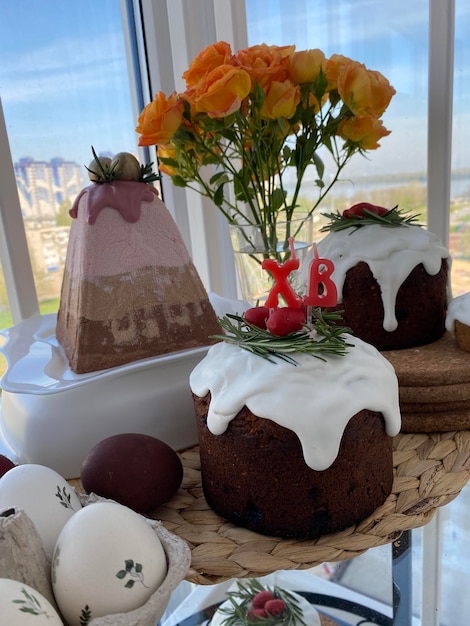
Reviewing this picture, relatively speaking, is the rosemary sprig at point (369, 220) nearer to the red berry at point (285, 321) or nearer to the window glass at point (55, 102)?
the red berry at point (285, 321)

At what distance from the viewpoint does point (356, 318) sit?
0.77 meters

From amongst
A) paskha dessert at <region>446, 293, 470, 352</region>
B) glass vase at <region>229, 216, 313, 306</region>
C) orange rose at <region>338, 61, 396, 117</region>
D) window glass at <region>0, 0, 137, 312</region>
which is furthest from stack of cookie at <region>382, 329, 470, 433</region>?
window glass at <region>0, 0, 137, 312</region>

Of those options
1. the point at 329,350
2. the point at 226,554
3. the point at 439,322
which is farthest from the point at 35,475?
the point at 439,322

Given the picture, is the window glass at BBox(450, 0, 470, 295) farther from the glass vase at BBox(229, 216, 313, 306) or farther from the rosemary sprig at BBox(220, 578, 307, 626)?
the rosemary sprig at BBox(220, 578, 307, 626)

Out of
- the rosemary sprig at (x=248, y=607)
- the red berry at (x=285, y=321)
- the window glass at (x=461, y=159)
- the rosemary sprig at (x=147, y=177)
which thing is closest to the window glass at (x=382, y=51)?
the window glass at (x=461, y=159)

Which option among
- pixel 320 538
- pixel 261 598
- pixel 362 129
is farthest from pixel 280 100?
pixel 261 598

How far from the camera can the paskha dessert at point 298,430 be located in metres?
0.52

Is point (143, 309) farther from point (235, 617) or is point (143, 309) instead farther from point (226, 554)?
point (235, 617)

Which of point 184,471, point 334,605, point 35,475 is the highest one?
point 35,475

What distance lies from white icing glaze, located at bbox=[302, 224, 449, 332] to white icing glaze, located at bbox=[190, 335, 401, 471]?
0.63 ft

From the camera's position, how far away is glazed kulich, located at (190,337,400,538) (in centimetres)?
52

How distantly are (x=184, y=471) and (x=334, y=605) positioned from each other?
32 cm

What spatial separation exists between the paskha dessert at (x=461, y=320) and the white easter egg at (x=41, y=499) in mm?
499

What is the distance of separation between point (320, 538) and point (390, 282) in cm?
Answer: 34
